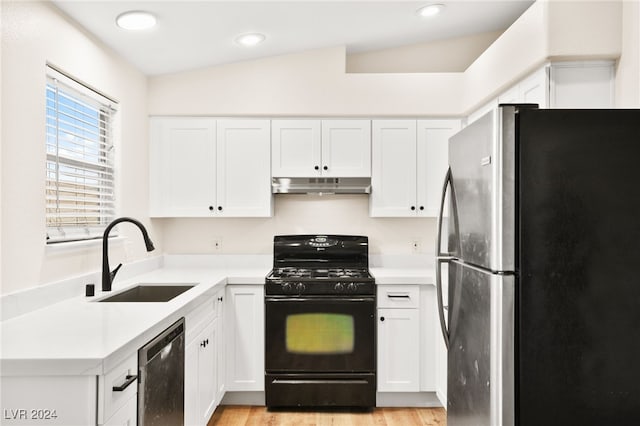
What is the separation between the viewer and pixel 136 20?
2.47 meters

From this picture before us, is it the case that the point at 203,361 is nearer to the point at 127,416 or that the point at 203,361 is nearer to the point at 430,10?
the point at 127,416

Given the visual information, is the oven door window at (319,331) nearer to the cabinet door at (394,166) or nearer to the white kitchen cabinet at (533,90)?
the cabinet door at (394,166)

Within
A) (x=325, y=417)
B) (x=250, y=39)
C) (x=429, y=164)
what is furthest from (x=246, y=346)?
(x=250, y=39)

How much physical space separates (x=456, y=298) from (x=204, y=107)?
97.0 inches

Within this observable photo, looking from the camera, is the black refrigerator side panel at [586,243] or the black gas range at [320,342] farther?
the black gas range at [320,342]

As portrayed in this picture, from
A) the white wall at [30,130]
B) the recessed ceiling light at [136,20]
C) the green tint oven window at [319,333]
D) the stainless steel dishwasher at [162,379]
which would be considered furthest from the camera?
the green tint oven window at [319,333]

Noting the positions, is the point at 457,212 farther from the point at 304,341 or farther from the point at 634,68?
the point at 304,341

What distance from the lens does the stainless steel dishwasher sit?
168 centimetres

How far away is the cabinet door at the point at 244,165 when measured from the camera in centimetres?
348

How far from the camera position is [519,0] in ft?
9.52

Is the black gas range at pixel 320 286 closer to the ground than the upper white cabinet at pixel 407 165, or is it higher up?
closer to the ground

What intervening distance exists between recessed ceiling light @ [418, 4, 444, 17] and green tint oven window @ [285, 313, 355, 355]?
213 cm

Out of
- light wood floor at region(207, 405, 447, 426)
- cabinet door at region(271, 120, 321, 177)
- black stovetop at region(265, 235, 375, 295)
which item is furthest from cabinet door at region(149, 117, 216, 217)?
light wood floor at region(207, 405, 447, 426)

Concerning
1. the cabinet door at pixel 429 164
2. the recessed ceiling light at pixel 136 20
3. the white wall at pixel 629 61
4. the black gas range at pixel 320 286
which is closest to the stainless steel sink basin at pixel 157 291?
the black gas range at pixel 320 286
